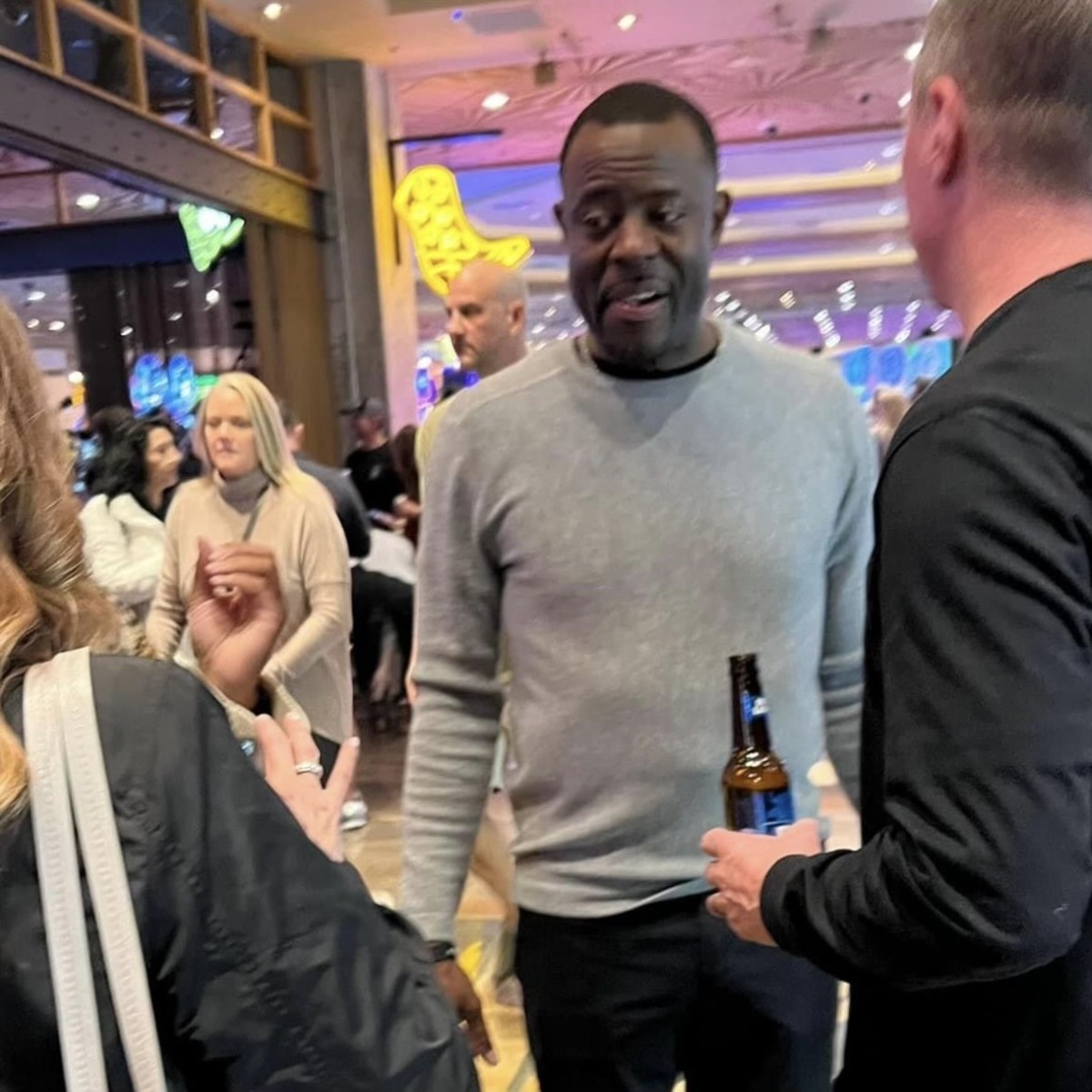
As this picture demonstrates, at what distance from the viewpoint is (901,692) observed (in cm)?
93

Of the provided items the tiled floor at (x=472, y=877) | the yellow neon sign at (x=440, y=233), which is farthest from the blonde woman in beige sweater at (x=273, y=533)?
the yellow neon sign at (x=440, y=233)

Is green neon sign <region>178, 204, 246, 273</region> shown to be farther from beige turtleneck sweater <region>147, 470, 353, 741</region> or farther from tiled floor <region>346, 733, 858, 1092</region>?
beige turtleneck sweater <region>147, 470, 353, 741</region>

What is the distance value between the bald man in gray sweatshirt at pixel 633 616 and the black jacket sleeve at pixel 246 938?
53 centimetres

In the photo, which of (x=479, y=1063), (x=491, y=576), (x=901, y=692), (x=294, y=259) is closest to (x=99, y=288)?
(x=294, y=259)

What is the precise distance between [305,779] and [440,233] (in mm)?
7373

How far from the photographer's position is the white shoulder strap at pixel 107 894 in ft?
2.87

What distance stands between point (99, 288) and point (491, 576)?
10.8 meters

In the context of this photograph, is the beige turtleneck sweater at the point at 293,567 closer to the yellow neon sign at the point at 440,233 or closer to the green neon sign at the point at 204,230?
the yellow neon sign at the point at 440,233

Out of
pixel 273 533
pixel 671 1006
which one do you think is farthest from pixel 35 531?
pixel 273 533

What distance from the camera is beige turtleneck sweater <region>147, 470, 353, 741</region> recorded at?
3771mm

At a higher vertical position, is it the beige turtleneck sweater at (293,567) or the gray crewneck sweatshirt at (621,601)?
the gray crewneck sweatshirt at (621,601)

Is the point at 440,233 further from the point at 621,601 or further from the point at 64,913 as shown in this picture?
the point at 64,913

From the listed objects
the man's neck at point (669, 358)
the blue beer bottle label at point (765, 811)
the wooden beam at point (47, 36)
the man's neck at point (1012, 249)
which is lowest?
the blue beer bottle label at point (765, 811)

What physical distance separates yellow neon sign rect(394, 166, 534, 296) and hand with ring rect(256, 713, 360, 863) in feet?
22.6
